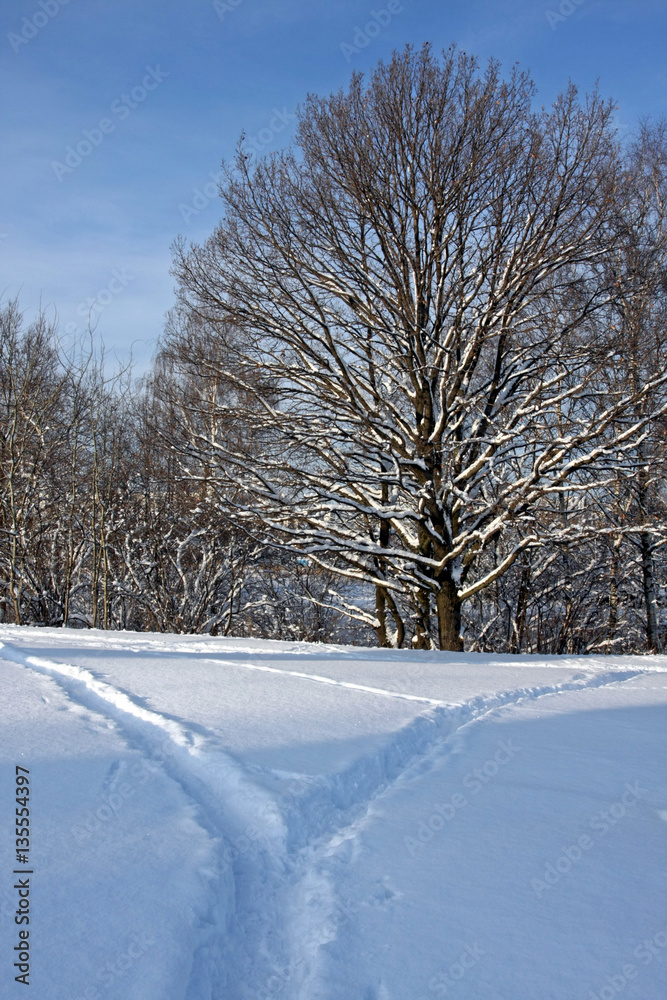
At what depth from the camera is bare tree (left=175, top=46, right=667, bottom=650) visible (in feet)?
27.0

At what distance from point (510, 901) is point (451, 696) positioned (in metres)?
2.55

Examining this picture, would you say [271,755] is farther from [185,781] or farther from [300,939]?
[300,939]

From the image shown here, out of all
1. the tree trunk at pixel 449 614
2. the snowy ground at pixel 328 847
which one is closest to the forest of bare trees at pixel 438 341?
the tree trunk at pixel 449 614

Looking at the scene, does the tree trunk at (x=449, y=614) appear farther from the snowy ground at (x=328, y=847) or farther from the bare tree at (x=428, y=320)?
the snowy ground at (x=328, y=847)

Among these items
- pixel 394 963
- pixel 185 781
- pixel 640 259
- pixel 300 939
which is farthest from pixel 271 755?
pixel 640 259

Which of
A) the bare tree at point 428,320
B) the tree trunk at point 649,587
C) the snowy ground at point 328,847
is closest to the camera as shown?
the snowy ground at point 328,847

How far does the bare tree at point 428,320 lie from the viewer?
8219mm

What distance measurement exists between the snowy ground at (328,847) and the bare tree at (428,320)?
16.3 ft

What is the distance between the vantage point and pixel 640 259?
8.83m

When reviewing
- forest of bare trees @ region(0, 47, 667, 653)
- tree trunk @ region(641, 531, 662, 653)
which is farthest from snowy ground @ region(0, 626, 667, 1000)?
tree trunk @ region(641, 531, 662, 653)

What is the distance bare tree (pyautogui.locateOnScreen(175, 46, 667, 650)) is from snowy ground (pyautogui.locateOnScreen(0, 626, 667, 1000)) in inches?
195

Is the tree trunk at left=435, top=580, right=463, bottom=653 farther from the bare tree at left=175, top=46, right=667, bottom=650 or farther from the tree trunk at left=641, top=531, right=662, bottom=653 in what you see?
the tree trunk at left=641, top=531, right=662, bottom=653

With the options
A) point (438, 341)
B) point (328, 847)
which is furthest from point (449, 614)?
point (328, 847)

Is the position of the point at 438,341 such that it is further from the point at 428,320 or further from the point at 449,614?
the point at 449,614
